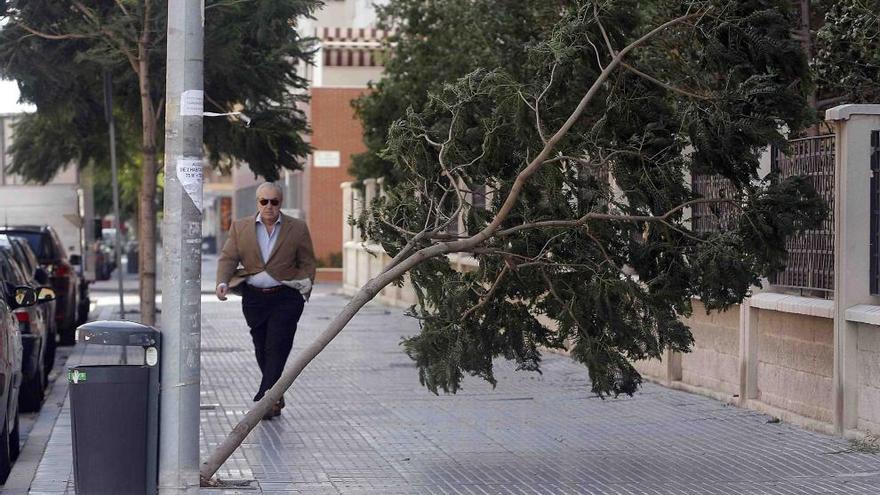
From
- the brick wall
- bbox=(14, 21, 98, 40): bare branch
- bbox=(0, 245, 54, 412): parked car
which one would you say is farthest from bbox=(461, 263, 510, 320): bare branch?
the brick wall

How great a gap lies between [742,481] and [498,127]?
8.35ft

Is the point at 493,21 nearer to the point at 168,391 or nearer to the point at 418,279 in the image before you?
the point at 418,279

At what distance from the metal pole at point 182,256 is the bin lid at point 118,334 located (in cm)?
13

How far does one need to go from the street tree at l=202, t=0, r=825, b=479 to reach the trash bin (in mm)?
1120

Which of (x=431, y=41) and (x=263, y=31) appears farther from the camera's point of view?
(x=431, y=41)

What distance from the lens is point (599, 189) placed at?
9.58m

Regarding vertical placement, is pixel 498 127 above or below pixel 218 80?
below

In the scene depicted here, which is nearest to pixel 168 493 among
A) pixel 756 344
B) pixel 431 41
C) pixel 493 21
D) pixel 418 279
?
pixel 418 279

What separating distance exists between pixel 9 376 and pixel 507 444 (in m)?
3.39

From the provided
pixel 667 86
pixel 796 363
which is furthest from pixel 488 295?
pixel 796 363

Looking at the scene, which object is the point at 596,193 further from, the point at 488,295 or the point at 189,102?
the point at 189,102

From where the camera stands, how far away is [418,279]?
9.80 meters

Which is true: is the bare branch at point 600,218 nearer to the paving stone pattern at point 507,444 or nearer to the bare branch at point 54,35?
the paving stone pattern at point 507,444

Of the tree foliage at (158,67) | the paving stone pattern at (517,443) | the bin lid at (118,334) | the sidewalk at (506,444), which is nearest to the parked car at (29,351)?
the sidewalk at (506,444)
